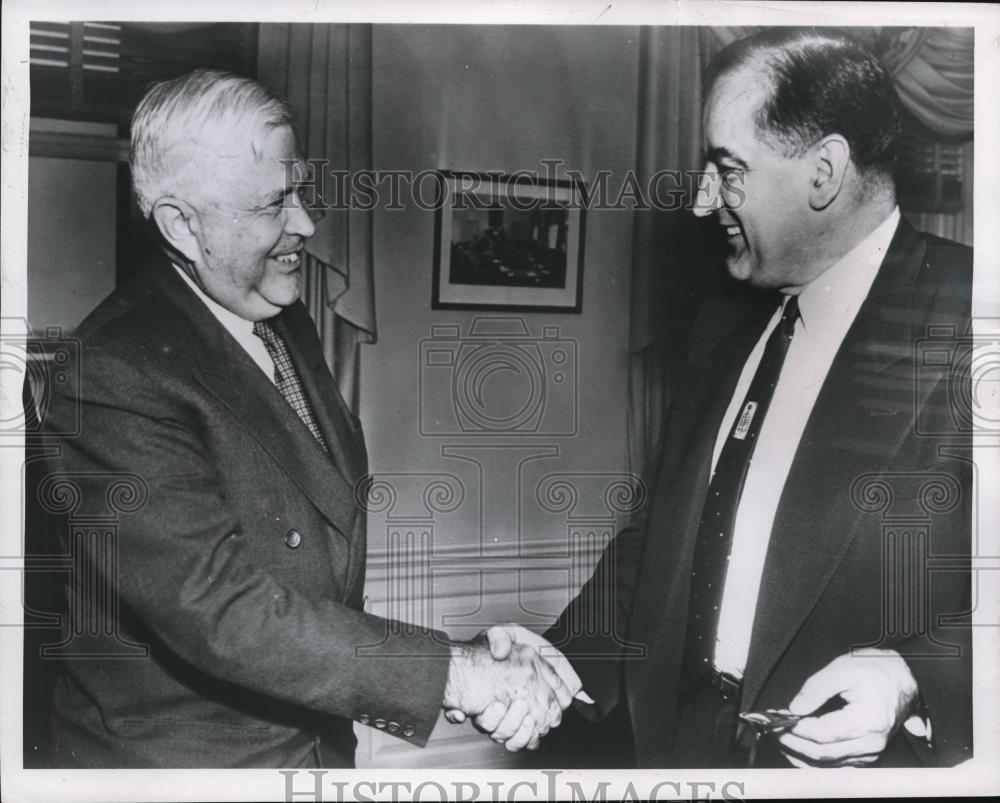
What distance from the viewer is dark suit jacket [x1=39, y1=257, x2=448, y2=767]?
2.07 metres

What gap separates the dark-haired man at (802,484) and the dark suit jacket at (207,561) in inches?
20.2

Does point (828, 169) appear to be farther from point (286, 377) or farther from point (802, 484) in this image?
point (286, 377)

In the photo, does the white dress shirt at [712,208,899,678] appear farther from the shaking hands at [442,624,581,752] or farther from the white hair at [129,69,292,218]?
the white hair at [129,69,292,218]

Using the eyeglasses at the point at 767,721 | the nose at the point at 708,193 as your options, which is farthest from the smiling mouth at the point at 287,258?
the eyeglasses at the point at 767,721

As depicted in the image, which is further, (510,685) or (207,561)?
(510,685)

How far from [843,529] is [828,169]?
849 millimetres

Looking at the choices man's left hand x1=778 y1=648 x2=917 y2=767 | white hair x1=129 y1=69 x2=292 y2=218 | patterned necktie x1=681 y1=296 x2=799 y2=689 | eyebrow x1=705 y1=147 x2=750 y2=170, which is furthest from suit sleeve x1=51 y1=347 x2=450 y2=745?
eyebrow x1=705 y1=147 x2=750 y2=170

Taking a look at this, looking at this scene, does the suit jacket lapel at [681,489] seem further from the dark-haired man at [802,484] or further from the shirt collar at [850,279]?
the shirt collar at [850,279]

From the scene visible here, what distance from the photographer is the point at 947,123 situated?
223 cm

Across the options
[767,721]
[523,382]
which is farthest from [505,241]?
[767,721]

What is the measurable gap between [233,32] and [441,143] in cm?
56

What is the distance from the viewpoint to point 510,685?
2.19 m

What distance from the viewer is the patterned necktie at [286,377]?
7.09ft

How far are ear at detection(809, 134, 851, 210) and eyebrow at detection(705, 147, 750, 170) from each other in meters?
0.16
